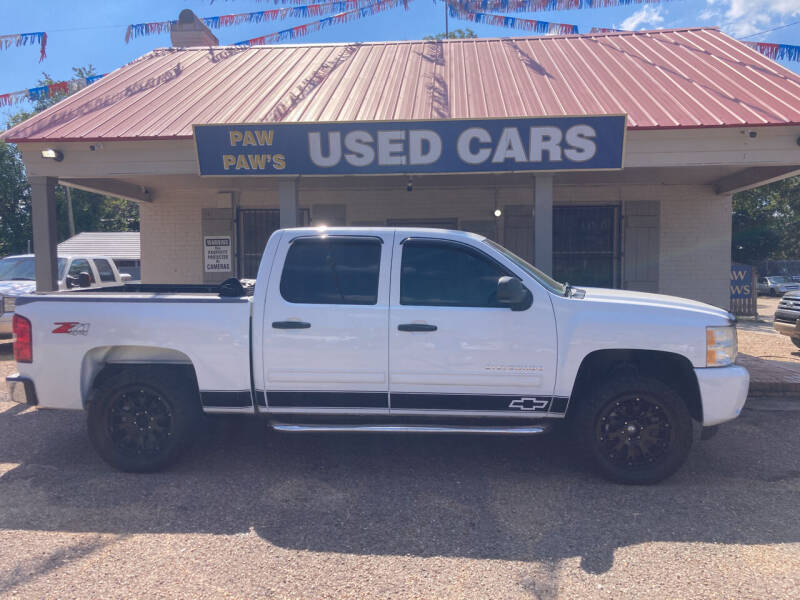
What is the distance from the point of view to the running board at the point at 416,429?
4.45 m

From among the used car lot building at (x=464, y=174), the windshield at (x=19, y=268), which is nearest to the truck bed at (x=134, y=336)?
the used car lot building at (x=464, y=174)

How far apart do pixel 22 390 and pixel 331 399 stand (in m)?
2.50

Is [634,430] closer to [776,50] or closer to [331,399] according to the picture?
[331,399]

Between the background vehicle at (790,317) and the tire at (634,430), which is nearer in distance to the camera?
the tire at (634,430)

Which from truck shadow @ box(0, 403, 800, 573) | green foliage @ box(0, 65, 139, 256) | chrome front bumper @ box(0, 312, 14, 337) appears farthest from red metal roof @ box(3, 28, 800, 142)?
green foliage @ box(0, 65, 139, 256)

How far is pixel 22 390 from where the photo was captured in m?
4.70

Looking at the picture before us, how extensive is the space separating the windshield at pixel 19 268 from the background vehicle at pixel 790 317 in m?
12.8

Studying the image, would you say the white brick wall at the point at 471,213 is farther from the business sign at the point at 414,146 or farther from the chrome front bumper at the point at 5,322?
the business sign at the point at 414,146

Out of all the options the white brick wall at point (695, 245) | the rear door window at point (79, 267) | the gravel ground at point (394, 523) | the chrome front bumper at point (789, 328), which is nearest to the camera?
the gravel ground at point (394, 523)

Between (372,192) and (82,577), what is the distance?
8.77 meters

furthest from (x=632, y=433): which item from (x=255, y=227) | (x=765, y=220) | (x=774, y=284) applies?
(x=765, y=220)

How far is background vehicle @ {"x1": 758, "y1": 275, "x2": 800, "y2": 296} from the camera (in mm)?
30609

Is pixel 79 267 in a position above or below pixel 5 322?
above

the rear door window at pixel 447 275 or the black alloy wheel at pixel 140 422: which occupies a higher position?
the rear door window at pixel 447 275
